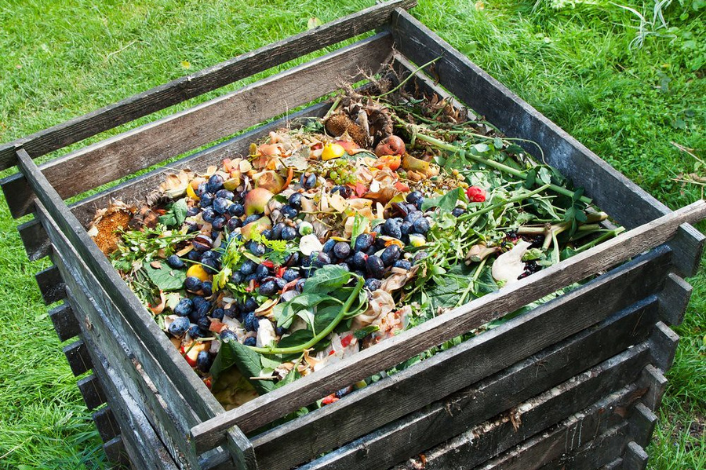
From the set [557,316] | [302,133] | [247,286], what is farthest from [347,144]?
[557,316]

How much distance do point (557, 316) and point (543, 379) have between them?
9.3 inches

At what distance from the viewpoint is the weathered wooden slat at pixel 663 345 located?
2611mm

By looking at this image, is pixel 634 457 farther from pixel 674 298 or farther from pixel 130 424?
pixel 130 424

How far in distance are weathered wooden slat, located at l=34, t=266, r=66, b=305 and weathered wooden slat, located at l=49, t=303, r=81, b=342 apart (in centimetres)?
5

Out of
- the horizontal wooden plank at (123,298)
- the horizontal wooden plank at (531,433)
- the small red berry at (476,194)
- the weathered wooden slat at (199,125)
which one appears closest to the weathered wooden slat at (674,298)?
the horizontal wooden plank at (531,433)

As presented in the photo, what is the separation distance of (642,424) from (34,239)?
2.28 metres

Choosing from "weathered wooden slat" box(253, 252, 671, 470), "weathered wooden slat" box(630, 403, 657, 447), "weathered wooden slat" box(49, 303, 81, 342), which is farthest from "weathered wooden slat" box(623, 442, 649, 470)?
"weathered wooden slat" box(49, 303, 81, 342)

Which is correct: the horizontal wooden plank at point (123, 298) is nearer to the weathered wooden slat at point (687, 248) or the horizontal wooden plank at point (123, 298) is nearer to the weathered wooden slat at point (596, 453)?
the weathered wooden slat at point (596, 453)

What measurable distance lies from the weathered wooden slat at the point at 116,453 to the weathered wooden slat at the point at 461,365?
1516mm

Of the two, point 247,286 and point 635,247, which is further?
point 247,286

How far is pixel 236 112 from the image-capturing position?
330cm

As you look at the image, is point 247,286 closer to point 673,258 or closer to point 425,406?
point 425,406

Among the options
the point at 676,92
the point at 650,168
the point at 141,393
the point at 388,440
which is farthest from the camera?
the point at 676,92

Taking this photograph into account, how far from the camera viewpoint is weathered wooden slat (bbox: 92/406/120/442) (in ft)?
10.7
